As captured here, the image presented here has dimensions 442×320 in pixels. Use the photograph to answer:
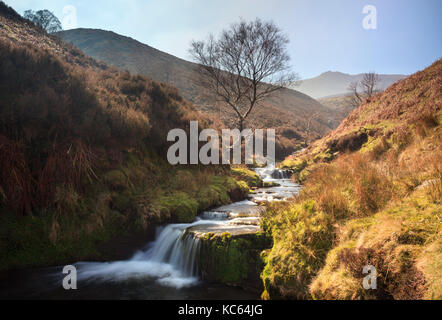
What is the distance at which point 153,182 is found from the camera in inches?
309

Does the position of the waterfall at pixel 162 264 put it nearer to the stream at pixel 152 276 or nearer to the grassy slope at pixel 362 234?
the stream at pixel 152 276

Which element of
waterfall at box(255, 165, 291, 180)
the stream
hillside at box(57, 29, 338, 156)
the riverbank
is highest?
hillside at box(57, 29, 338, 156)

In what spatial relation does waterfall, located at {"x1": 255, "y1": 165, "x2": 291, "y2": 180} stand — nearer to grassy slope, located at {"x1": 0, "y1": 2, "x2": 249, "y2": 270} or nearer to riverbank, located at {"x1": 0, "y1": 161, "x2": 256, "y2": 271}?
grassy slope, located at {"x1": 0, "y1": 2, "x2": 249, "y2": 270}

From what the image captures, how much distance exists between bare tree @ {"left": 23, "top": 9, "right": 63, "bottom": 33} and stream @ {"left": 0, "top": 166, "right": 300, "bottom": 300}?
46.1 metres

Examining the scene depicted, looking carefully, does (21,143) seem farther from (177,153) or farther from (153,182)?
(177,153)

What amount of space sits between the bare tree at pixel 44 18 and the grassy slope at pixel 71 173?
133 ft

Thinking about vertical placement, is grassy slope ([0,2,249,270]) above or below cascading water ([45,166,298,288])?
above

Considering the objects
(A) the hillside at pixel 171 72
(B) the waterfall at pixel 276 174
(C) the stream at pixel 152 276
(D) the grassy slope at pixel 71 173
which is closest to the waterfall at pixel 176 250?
(C) the stream at pixel 152 276

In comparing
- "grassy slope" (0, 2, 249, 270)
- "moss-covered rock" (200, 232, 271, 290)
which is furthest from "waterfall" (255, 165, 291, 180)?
"moss-covered rock" (200, 232, 271, 290)

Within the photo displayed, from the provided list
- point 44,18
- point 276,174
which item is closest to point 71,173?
point 276,174

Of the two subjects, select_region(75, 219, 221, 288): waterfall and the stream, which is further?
select_region(75, 219, 221, 288): waterfall

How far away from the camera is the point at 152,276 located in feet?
17.2

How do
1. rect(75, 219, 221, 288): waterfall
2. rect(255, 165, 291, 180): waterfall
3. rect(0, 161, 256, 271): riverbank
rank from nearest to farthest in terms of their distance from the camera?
rect(0, 161, 256, 271): riverbank < rect(75, 219, 221, 288): waterfall < rect(255, 165, 291, 180): waterfall

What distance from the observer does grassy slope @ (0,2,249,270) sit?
16.6 ft
